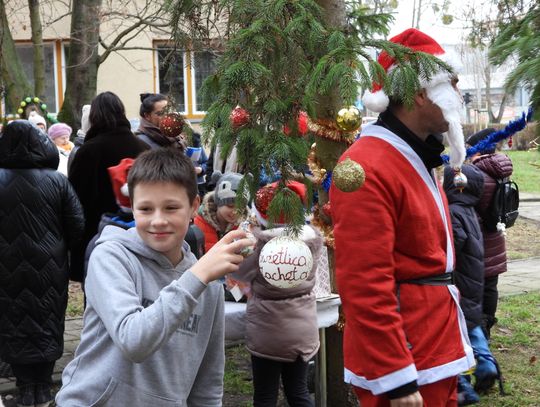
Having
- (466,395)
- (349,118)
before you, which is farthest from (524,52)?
(466,395)

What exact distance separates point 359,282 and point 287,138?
1.97 feet

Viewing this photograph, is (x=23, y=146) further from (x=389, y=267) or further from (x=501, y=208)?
(x=501, y=208)

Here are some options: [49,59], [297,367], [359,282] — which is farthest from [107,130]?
[49,59]

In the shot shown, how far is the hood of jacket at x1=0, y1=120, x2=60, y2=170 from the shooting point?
5.30 meters

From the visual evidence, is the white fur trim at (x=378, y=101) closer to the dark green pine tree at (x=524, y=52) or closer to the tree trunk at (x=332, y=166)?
the dark green pine tree at (x=524, y=52)

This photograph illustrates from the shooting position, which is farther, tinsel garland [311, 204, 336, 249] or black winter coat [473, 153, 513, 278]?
black winter coat [473, 153, 513, 278]

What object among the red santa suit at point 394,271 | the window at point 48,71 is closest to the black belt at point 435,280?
the red santa suit at point 394,271

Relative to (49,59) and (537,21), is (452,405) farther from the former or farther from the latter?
(49,59)

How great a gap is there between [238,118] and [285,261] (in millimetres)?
639

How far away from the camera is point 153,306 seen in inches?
89.8

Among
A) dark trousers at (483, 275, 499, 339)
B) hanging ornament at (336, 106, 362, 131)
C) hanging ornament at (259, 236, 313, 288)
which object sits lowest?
dark trousers at (483, 275, 499, 339)

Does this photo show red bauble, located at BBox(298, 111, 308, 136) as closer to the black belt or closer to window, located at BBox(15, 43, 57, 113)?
the black belt

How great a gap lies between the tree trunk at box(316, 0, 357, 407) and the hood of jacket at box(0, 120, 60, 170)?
198 centimetres

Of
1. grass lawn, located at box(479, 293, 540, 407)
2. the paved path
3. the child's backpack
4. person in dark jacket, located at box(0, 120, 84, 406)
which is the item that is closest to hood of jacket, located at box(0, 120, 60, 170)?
person in dark jacket, located at box(0, 120, 84, 406)
